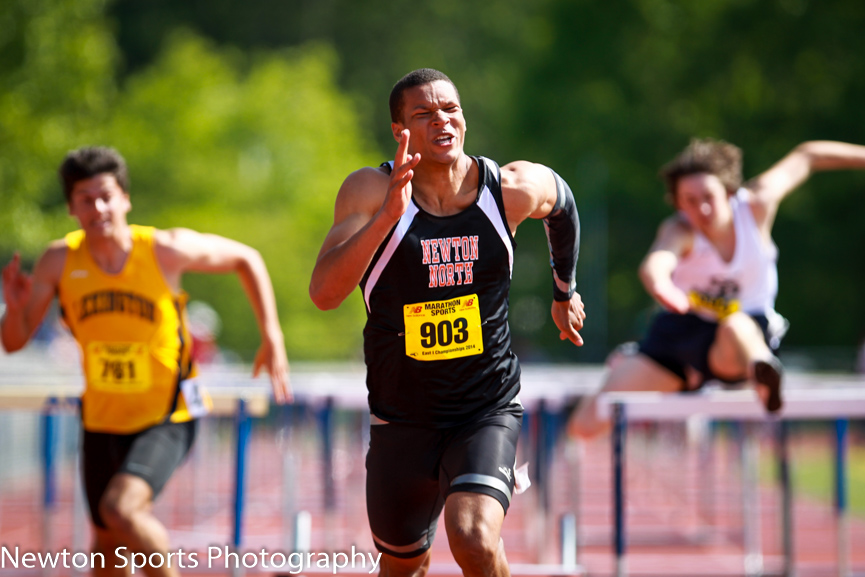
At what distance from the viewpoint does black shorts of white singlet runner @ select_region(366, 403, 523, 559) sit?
10.4 ft

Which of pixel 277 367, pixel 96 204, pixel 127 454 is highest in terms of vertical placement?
pixel 96 204

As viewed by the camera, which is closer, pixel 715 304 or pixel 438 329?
pixel 438 329

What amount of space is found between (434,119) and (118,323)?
1959 mm

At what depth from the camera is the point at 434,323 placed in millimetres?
3188

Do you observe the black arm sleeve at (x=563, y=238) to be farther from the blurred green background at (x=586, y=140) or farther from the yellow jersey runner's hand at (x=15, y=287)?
the blurred green background at (x=586, y=140)

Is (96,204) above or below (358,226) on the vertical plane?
above

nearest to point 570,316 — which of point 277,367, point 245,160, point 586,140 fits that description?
point 277,367

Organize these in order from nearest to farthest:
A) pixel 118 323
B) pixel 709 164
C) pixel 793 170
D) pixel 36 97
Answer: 1. pixel 118 323
2. pixel 709 164
3. pixel 793 170
4. pixel 36 97

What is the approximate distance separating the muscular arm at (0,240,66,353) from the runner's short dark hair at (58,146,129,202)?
11.7 inches

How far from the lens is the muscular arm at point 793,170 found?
5.29 metres

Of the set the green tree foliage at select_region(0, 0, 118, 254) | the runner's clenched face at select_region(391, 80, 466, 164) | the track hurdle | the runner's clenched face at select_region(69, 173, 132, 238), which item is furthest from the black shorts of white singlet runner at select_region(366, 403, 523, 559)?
the green tree foliage at select_region(0, 0, 118, 254)

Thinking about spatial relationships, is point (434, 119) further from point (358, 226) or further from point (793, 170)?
point (793, 170)

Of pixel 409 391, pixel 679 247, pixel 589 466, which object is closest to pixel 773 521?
pixel 679 247

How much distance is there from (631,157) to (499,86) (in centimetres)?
1245
